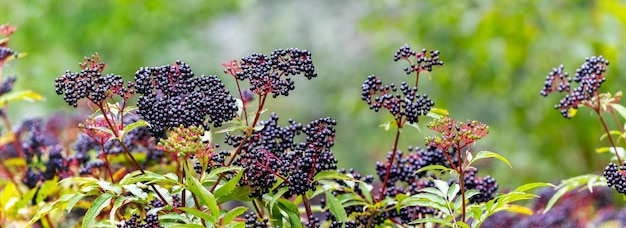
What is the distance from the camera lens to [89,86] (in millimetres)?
1379

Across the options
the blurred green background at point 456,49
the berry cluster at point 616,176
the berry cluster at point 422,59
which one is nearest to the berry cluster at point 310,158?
the berry cluster at point 422,59

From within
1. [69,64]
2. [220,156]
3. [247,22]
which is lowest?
[220,156]

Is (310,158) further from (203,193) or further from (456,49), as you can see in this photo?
(456,49)

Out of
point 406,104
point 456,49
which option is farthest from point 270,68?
point 456,49

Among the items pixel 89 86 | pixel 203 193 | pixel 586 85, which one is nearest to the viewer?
pixel 203 193

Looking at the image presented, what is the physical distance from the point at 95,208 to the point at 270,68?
40 centimetres

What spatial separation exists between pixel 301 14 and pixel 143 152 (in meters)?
7.33

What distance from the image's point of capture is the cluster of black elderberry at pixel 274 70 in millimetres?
1423

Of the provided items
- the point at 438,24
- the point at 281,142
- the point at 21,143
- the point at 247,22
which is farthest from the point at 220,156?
the point at 247,22

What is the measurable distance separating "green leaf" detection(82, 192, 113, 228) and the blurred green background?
8.38 ft

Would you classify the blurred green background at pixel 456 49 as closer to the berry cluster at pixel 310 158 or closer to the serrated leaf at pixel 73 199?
the berry cluster at pixel 310 158

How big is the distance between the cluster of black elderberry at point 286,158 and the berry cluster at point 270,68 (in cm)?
9

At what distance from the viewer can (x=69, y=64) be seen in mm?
5758

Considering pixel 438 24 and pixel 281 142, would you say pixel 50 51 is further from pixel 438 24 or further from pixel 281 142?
pixel 281 142
